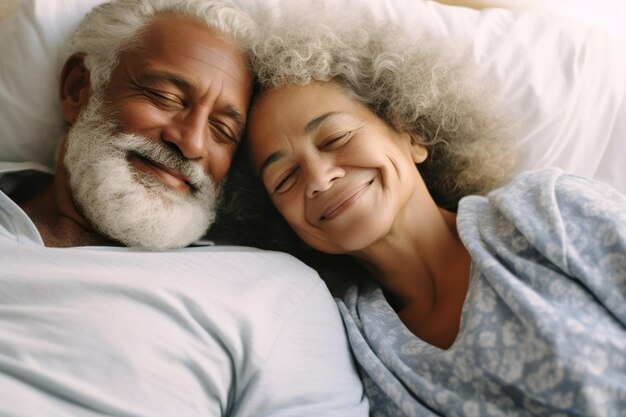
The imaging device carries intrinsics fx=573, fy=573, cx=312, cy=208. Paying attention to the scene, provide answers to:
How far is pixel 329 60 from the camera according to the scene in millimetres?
1402

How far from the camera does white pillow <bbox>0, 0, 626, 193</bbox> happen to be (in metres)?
1.50

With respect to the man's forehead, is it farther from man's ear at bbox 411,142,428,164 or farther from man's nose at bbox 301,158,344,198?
man's ear at bbox 411,142,428,164

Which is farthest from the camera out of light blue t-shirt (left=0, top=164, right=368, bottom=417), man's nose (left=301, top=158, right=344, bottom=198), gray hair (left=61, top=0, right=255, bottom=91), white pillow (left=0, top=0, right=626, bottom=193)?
white pillow (left=0, top=0, right=626, bottom=193)

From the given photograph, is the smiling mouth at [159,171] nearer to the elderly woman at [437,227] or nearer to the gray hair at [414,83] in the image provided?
the elderly woman at [437,227]

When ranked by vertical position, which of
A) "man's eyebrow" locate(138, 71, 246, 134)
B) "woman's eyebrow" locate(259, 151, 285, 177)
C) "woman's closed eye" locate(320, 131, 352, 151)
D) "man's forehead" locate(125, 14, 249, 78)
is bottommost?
"woman's eyebrow" locate(259, 151, 285, 177)

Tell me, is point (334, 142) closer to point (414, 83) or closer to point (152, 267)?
point (414, 83)

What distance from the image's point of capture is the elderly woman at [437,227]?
995 millimetres

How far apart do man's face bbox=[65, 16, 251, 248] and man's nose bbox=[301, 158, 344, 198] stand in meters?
0.25

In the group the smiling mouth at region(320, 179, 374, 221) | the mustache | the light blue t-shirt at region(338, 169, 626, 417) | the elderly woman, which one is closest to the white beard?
the mustache

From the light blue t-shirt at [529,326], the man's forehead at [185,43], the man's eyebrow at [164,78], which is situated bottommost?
the light blue t-shirt at [529,326]

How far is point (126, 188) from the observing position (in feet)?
4.17

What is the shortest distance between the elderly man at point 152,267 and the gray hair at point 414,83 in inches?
5.0

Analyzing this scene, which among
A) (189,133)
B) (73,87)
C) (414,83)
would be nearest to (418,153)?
(414,83)

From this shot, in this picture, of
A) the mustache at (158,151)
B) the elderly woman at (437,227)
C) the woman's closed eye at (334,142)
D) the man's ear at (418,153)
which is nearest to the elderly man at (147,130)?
the mustache at (158,151)
